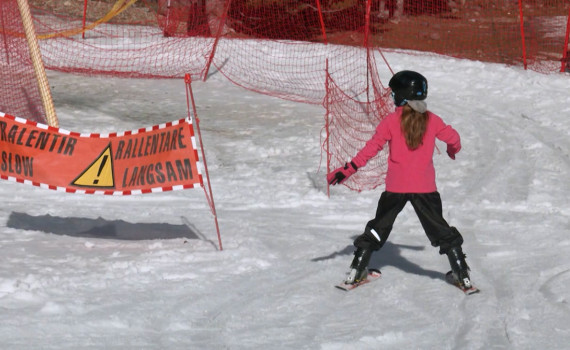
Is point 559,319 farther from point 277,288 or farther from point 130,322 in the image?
point 130,322

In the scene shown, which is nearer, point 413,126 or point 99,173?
point 413,126

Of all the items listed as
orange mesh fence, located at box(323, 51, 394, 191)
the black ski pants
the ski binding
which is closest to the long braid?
the black ski pants

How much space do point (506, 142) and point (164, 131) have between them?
598 centimetres

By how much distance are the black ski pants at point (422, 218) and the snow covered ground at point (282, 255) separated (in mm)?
371

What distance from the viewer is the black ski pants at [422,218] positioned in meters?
6.66

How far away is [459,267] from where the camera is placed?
6.73 metres

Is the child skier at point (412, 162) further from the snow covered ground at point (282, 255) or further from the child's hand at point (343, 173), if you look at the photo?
the snow covered ground at point (282, 255)

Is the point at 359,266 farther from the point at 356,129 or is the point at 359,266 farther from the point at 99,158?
the point at 356,129

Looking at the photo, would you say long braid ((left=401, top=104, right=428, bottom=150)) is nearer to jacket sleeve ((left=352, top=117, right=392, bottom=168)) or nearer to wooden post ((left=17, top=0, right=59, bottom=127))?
jacket sleeve ((left=352, top=117, right=392, bottom=168))

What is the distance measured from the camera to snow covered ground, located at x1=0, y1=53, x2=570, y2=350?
594cm

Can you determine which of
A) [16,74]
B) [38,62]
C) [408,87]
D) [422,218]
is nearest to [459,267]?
[422,218]

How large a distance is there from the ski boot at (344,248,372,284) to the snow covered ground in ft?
0.40

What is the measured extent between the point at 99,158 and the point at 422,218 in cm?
268

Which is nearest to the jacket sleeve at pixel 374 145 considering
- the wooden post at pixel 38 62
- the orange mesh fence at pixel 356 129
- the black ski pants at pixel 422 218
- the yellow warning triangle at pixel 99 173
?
the black ski pants at pixel 422 218
